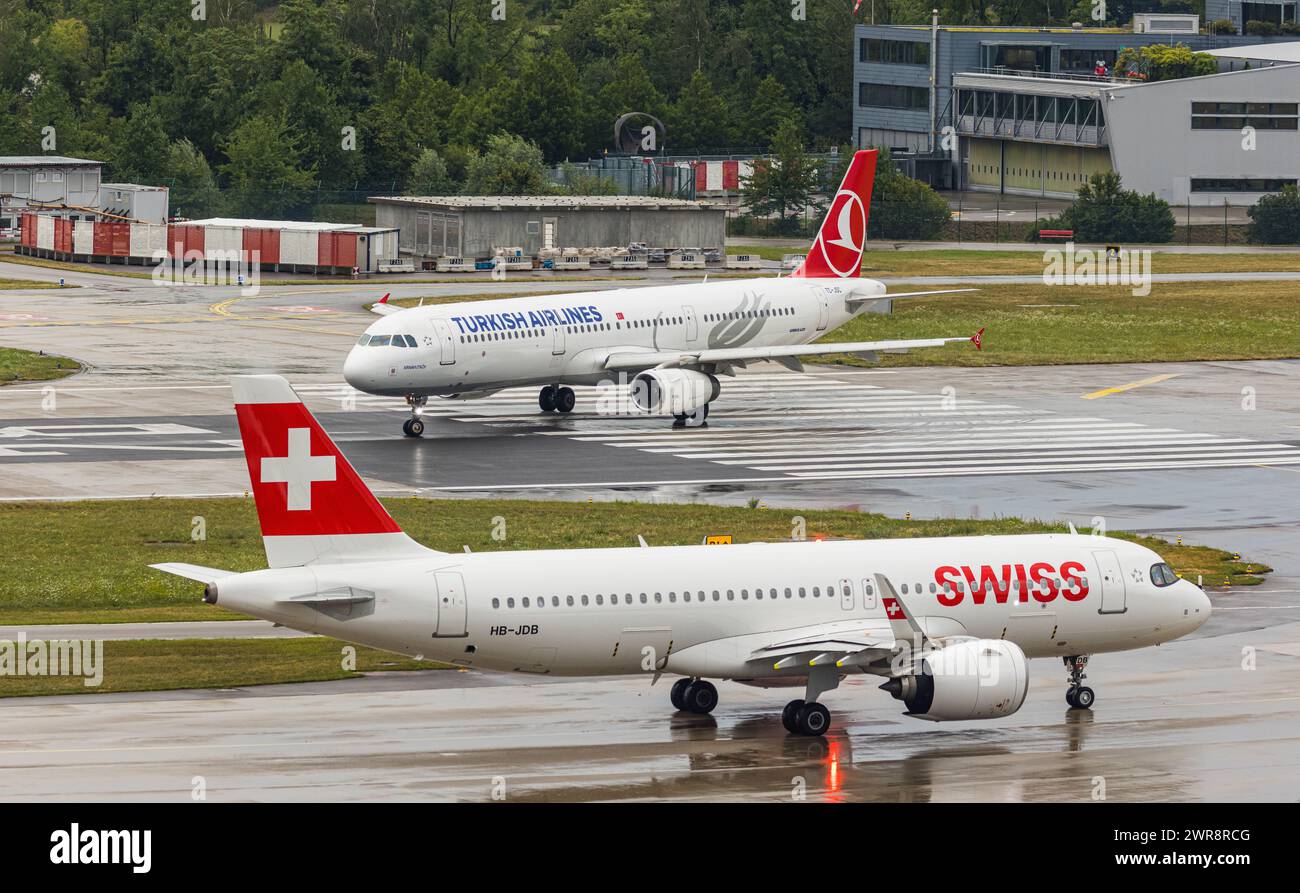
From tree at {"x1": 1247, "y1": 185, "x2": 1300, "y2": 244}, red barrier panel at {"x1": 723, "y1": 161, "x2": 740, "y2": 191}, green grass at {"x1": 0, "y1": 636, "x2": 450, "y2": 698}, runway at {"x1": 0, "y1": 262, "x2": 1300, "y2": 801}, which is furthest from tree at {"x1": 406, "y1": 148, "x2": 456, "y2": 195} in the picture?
green grass at {"x1": 0, "y1": 636, "x2": 450, "y2": 698}

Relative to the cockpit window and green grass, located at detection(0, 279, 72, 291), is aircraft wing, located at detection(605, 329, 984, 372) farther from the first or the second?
green grass, located at detection(0, 279, 72, 291)

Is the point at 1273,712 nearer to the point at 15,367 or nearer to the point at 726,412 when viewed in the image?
the point at 726,412

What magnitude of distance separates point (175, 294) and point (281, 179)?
47.7 metres

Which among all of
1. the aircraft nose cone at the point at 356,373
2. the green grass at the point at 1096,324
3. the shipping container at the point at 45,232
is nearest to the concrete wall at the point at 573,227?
the green grass at the point at 1096,324

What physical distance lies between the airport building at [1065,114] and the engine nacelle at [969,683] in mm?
137567

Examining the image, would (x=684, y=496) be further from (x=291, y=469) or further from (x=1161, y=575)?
(x=291, y=469)

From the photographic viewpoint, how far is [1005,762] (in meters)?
35.2

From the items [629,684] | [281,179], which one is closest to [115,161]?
[281,179]

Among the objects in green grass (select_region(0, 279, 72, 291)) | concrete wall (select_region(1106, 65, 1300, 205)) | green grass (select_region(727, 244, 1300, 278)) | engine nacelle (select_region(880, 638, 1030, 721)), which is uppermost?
concrete wall (select_region(1106, 65, 1300, 205))

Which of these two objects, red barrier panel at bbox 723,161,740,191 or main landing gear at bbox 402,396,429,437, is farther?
red barrier panel at bbox 723,161,740,191

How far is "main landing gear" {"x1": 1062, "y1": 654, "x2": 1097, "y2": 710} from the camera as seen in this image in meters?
39.2

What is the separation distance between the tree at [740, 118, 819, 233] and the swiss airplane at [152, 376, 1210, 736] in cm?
12873

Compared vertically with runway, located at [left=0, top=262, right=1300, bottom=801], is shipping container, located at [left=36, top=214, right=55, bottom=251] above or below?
above
